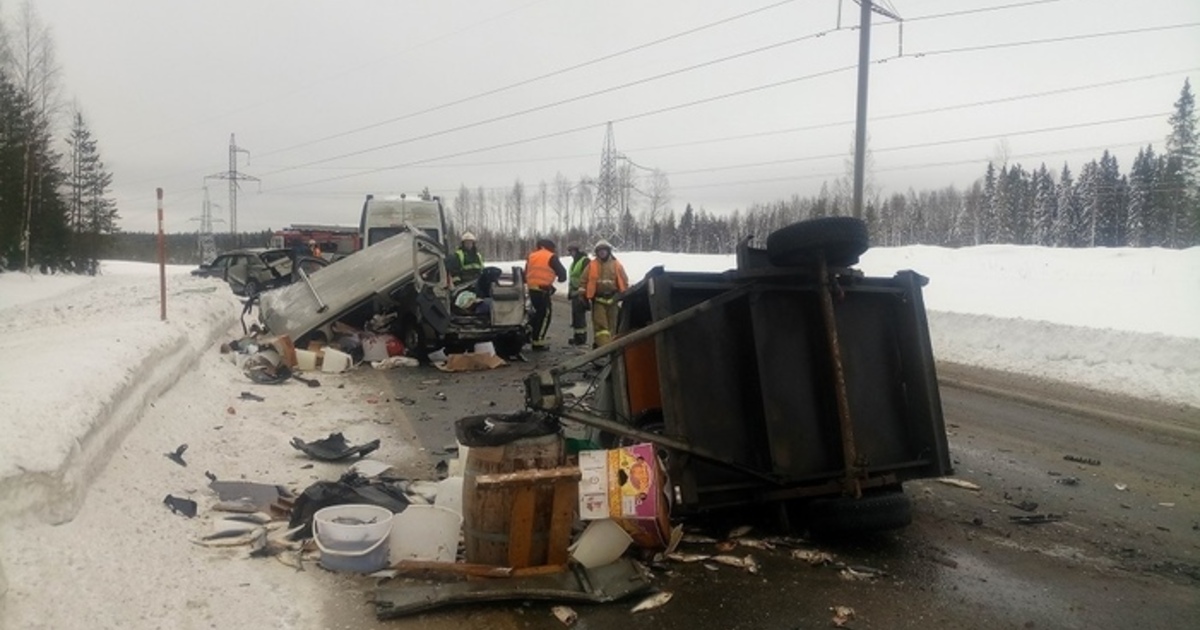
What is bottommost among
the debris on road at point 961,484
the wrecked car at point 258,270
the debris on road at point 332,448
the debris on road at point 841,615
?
the debris on road at point 841,615

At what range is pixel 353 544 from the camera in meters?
4.45

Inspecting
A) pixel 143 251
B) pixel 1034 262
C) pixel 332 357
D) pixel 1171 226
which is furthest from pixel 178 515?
pixel 143 251

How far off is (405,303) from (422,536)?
8166 millimetres

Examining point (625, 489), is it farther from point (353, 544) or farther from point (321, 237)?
point (321, 237)

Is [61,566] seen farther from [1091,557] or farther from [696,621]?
[1091,557]

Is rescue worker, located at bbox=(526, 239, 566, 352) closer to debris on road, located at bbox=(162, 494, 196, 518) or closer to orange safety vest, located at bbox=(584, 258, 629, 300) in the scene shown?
orange safety vest, located at bbox=(584, 258, 629, 300)

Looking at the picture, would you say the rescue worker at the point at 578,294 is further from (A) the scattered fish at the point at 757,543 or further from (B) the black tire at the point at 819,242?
(A) the scattered fish at the point at 757,543

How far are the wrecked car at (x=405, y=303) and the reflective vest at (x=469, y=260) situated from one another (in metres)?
0.57

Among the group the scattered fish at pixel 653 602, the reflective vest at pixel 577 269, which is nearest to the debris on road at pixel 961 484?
the scattered fish at pixel 653 602

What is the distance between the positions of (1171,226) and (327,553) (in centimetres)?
5917

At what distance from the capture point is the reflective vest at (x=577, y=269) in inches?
538

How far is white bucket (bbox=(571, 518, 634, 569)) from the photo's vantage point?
4.55m

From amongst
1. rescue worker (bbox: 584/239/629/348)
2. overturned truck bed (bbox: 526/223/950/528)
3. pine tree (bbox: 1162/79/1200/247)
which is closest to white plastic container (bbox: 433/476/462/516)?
overturned truck bed (bbox: 526/223/950/528)

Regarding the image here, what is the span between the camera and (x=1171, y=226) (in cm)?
5047
